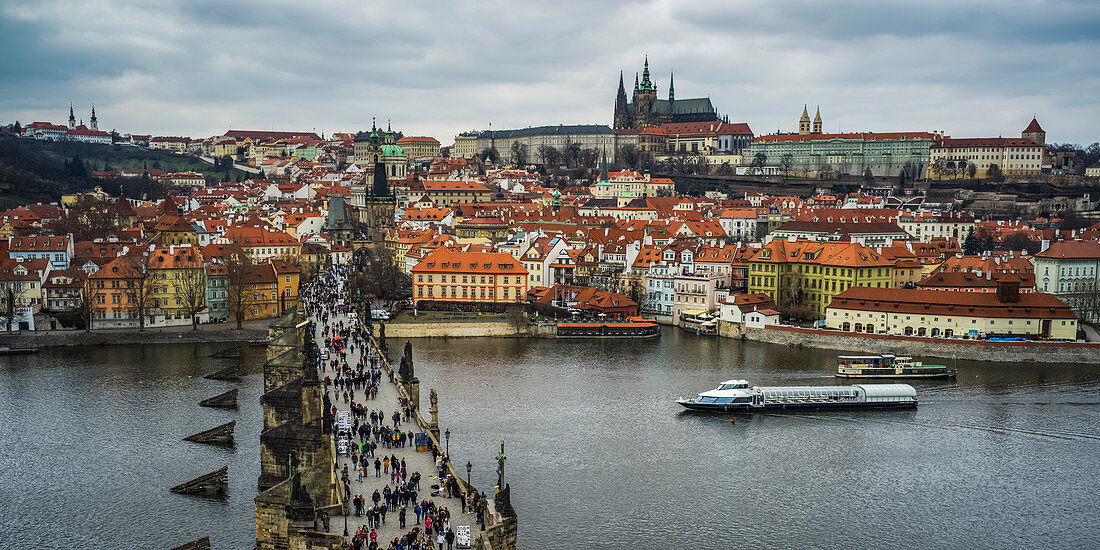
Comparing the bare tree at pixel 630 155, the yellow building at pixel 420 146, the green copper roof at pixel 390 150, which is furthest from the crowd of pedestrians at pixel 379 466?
the yellow building at pixel 420 146

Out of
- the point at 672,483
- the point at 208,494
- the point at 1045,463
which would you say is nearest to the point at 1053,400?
the point at 1045,463

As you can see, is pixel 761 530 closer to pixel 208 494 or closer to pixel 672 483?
pixel 672 483

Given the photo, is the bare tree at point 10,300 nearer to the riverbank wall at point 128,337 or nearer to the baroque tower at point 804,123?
the riverbank wall at point 128,337

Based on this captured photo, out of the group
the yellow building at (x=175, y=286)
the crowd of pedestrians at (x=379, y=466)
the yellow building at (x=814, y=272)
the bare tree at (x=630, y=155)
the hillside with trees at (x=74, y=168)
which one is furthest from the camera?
the bare tree at (x=630, y=155)

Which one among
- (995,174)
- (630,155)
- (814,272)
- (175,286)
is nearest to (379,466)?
(175,286)

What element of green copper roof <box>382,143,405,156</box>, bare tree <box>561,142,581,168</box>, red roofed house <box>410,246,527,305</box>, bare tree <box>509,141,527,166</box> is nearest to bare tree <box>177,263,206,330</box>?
red roofed house <box>410,246,527,305</box>

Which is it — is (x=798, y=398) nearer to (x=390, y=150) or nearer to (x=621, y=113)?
(x=390, y=150)
